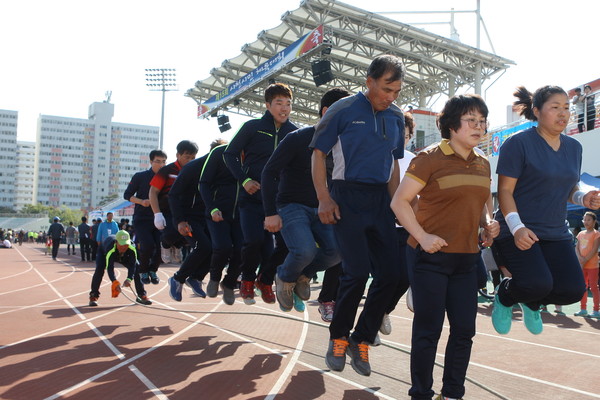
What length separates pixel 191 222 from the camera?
739 cm

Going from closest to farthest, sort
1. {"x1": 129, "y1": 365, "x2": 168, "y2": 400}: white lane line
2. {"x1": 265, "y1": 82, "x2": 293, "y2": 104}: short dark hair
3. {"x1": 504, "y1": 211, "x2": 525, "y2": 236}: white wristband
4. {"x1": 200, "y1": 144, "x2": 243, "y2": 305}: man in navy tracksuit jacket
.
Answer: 1. {"x1": 504, "y1": 211, "x2": 525, "y2": 236}: white wristband
2. {"x1": 129, "y1": 365, "x2": 168, "y2": 400}: white lane line
3. {"x1": 265, "y1": 82, "x2": 293, "y2": 104}: short dark hair
4. {"x1": 200, "y1": 144, "x2": 243, "y2": 305}: man in navy tracksuit jacket

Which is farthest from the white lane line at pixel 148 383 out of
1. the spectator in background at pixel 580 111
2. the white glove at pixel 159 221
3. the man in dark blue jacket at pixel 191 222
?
the spectator in background at pixel 580 111

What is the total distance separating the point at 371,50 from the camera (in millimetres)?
25578

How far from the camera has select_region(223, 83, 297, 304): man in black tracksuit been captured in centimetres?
587

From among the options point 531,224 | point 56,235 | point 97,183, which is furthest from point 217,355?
point 97,183

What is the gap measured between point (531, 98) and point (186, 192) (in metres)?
4.28

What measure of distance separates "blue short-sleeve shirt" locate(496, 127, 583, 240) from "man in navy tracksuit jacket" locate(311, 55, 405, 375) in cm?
84

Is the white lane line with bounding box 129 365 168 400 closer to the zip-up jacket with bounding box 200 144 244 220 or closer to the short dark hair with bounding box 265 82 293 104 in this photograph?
the zip-up jacket with bounding box 200 144 244 220

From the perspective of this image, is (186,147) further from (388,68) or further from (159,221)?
(388,68)

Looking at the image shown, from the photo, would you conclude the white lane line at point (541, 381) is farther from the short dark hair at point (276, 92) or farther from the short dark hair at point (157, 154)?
the short dark hair at point (157, 154)

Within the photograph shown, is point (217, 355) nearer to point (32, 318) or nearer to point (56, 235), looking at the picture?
point (32, 318)

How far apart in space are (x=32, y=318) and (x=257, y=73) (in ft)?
61.4

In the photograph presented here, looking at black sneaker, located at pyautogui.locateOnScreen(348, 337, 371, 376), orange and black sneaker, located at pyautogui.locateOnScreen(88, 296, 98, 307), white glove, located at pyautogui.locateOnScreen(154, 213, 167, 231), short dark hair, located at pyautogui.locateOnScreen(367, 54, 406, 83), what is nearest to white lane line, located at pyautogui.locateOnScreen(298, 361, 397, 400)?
black sneaker, located at pyautogui.locateOnScreen(348, 337, 371, 376)

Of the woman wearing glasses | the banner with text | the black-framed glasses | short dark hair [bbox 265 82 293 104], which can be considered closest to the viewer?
the woman wearing glasses
